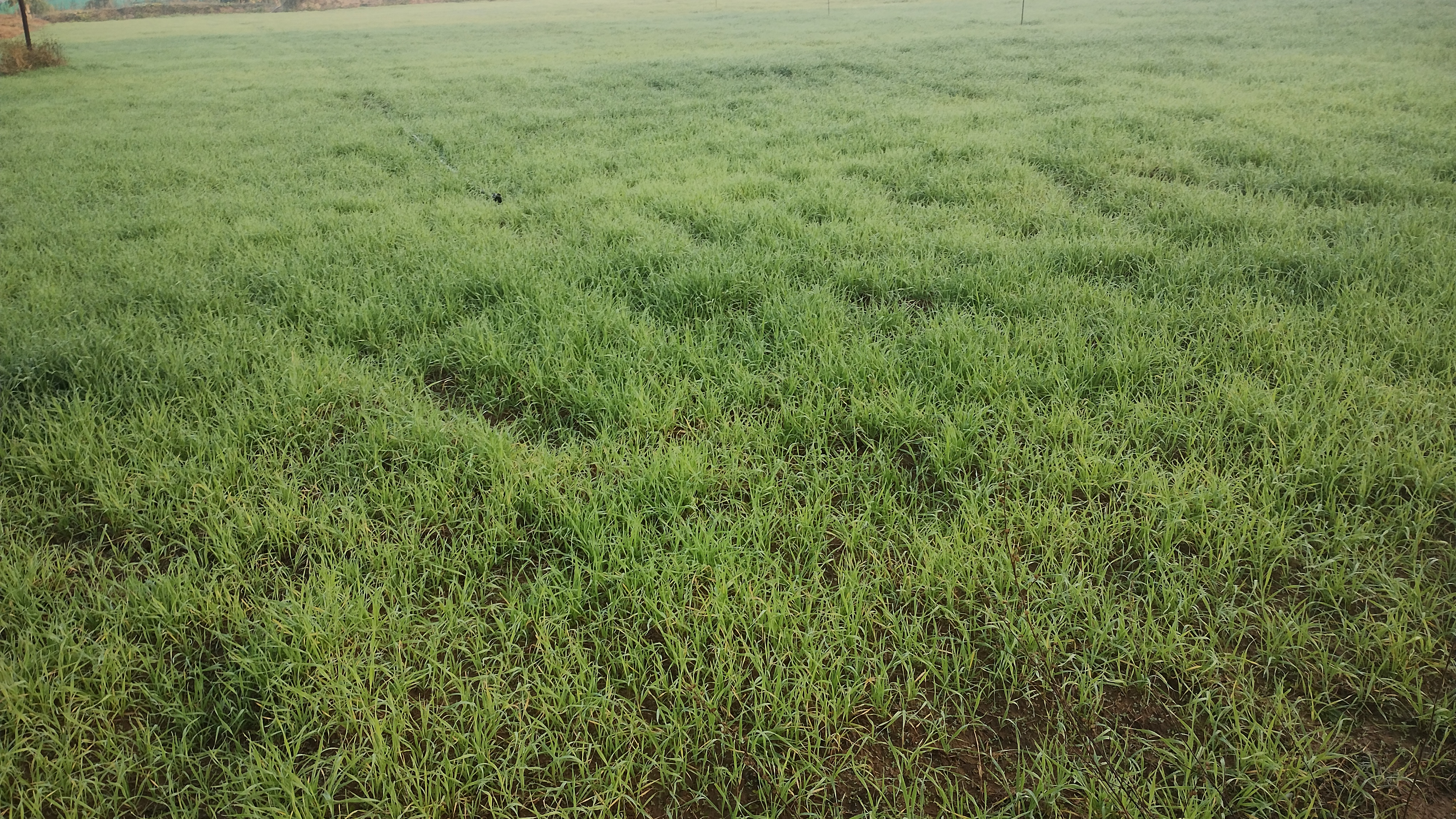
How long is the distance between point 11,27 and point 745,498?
2511cm

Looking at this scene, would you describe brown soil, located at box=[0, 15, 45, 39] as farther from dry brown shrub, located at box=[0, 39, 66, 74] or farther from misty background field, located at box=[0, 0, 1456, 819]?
misty background field, located at box=[0, 0, 1456, 819]

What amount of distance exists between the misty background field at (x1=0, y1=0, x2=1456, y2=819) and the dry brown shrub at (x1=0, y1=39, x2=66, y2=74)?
1508 cm

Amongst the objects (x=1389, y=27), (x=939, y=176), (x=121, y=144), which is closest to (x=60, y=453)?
(x=939, y=176)

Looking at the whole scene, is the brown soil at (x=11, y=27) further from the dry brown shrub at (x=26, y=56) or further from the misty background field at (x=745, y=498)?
the misty background field at (x=745, y=498)

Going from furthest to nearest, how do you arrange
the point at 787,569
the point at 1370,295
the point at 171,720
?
the point at 1370,295 < the point at 787,569 < the point at 171,720

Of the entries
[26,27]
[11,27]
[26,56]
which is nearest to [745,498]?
[26,56]

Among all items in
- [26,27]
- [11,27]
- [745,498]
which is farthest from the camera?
[11,27]

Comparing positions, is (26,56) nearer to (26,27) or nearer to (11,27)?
(26,27)

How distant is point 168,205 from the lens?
19.6 ft

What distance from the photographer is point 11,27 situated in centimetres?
1698

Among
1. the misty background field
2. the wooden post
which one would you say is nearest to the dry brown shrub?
the wooden post

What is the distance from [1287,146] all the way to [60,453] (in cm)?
904

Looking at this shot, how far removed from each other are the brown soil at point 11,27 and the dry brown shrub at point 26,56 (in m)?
0.31

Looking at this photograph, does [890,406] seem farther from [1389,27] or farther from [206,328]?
[1389,27]
